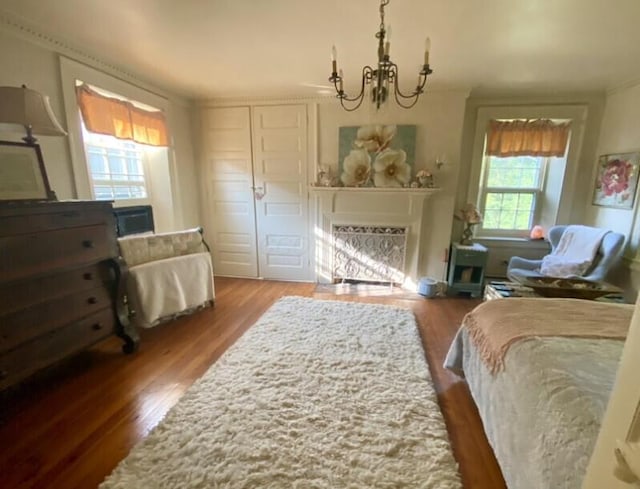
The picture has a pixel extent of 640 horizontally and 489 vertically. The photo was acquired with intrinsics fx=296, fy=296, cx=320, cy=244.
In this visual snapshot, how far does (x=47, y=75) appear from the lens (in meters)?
2.27

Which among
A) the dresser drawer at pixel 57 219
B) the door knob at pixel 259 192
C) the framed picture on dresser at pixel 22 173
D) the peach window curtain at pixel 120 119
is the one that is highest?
the peach window curtain at pixel 120 119

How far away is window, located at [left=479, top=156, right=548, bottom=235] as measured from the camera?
3754 mm

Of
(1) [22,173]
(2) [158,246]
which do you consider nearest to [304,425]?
(2) [158,246]

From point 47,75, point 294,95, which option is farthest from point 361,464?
point 294,95

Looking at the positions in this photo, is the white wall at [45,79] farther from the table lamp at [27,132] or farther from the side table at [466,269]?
the side table at [466,269]

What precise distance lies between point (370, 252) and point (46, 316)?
9.92 feet

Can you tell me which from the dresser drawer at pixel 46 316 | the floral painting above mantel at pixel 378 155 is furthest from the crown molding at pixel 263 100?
the dresser drawer at pixel 46 316

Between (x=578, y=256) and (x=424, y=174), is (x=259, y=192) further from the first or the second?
(x=578, y=256)

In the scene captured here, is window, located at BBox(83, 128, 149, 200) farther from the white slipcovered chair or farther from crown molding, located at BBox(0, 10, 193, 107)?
the white slipcovered chair

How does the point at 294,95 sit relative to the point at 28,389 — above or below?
above

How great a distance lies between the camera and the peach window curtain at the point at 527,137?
3.47 m

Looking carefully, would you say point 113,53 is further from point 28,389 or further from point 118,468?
point 118,468

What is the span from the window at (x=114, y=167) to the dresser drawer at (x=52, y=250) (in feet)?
3.41

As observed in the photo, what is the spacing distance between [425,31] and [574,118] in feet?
8.42
